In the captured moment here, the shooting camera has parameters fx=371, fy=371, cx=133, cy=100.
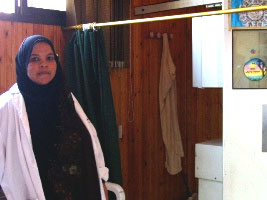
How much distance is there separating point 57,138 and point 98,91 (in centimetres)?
62

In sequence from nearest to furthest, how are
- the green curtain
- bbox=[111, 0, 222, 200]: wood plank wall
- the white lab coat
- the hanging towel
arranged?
the white lab coat → the green curtain → bbox=[111, 0, 222, 200]: wood plank wall → the hanging towel

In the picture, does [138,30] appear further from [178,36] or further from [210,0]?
[210,0]

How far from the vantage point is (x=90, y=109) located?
240 cm

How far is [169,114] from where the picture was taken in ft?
12.0

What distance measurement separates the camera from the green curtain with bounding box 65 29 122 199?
93.3 inches

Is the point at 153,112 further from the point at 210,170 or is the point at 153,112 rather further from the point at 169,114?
the point at 210,170

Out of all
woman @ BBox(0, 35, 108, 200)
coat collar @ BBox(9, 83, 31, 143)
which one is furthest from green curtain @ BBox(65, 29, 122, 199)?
coat collar @ BBox(9, 83, 31, 143)

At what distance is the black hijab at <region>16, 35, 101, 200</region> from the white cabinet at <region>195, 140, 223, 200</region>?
90 cm

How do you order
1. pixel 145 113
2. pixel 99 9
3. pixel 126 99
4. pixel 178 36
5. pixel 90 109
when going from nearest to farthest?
pixel 90 109, pixel 99 9, pixel 126 99, pixel 145 113, pixel 178 36

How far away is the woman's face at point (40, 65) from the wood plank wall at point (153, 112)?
1302mm

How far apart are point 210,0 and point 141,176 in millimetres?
1784

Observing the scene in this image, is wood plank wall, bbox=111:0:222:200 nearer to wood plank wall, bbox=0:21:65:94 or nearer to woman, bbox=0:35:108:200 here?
wood plank wall, bbox=0:21:65:94

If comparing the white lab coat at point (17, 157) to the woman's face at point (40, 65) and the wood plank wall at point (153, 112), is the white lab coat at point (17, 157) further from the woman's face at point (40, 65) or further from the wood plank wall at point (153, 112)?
the wood plank wall at point (153, 112)

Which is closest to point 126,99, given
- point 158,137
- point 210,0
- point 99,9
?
point 158,137
